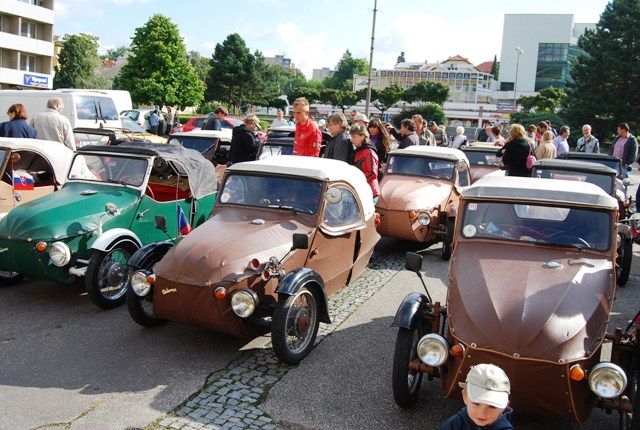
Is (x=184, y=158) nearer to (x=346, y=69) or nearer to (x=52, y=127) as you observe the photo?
(x=52, y=127)

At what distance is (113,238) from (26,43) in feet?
174

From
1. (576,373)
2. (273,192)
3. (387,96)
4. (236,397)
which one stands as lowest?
(236,397)

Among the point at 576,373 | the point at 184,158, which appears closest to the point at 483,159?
the point at 184,158

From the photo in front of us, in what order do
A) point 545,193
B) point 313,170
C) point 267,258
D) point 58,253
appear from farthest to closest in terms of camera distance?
point 313,170
point 58,253
point 267,258
point 545,193

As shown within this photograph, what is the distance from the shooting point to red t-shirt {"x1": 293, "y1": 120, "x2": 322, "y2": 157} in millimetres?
9336

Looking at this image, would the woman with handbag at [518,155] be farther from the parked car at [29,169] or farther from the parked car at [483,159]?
the parked car at [29,169]

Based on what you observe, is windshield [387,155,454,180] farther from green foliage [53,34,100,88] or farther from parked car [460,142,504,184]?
green foliage [53,34,100,88]

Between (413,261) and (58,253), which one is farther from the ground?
(413,261)

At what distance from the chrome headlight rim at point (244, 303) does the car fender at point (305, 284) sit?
235 mm

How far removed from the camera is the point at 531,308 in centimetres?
434

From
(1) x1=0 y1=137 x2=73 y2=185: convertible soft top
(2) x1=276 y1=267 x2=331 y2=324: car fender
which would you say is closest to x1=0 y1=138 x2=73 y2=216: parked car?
(1) x1=0 y1=137 x2=73 y2=185: convertible soft top

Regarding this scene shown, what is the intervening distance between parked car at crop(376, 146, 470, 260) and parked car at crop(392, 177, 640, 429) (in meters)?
3.53

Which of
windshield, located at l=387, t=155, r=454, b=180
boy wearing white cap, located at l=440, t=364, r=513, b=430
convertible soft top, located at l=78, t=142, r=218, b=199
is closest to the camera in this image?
boy wearing white cap, located at l=440, t=364, r=513, b=430

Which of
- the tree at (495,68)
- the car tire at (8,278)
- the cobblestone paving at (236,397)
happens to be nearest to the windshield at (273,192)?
the cobblestone paving at (236,397)
